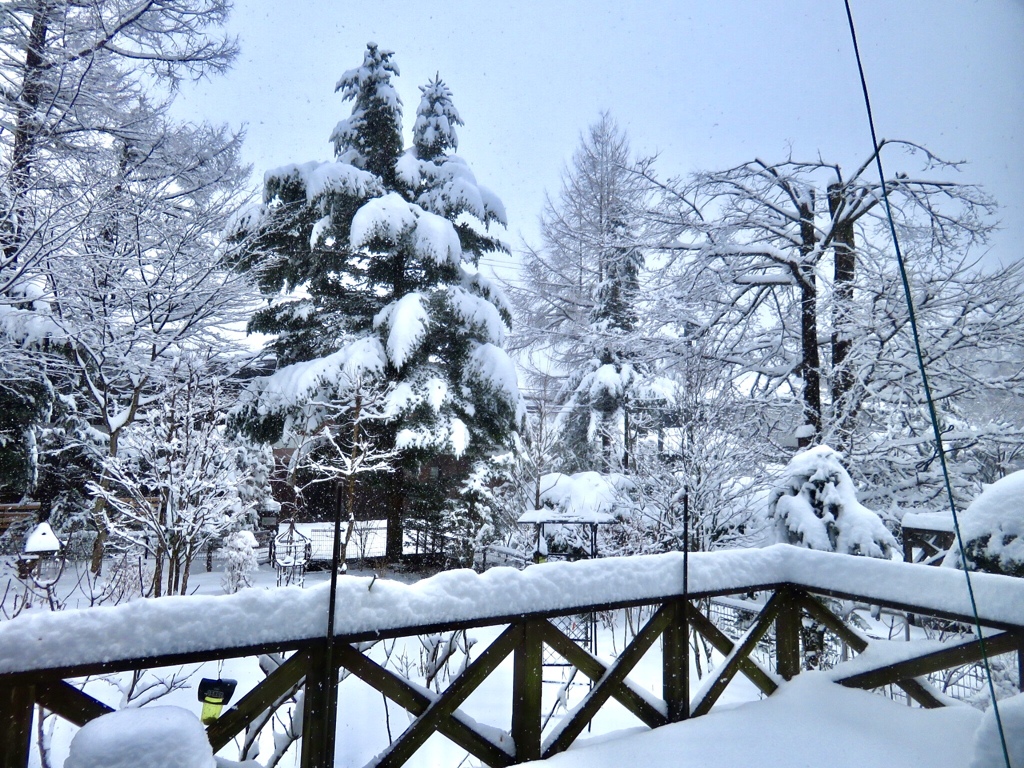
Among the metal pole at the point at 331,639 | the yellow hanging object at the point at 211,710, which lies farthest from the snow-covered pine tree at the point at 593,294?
the yellow hanging object at the point at 211,710

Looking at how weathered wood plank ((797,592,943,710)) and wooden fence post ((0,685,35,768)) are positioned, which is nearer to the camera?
wooden fence post ((0,685,35,768))

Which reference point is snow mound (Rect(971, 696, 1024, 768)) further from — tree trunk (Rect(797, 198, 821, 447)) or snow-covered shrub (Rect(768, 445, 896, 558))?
tree trunk (Rect(797, 198, 821, 447))

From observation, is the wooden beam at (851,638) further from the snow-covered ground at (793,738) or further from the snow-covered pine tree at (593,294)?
the snow-covered pine tree at (593,294)

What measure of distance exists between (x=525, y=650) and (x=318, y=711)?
2.21ft

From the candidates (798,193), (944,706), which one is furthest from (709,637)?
(798,193)

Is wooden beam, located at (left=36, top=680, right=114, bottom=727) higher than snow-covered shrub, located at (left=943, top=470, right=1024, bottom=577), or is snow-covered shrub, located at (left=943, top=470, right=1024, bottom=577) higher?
snow-covered shrub, located at (left=943, top=470, right=1024, bottom=577)

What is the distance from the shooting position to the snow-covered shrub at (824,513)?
377cm

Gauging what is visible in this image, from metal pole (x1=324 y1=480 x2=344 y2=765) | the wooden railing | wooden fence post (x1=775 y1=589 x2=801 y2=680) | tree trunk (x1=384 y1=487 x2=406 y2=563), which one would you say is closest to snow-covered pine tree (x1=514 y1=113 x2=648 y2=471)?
tree trunk (x1=384 y1=487 x2=406 y2=563)

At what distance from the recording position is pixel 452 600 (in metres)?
1.77

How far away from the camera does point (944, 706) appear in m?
1.43

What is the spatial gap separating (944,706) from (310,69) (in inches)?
166

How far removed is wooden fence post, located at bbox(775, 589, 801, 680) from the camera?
250 cm

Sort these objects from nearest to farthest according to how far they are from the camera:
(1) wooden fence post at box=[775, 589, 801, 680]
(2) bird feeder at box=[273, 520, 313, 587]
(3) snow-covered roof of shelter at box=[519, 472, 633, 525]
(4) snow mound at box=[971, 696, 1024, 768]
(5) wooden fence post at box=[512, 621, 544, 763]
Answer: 1. (4) snow mound at box=[971, 696, 1024, 768]
2. (5) wooden fence post at box=[512, 621, 544, 763]
3. (1) wooden fence post at box=[775, 589, 801, 680]
4. (2) bird feeder at box=[273, 520, 313, 587]
5. (3) snow-covered roof of shelter at box=[519, 472, 633, 525]

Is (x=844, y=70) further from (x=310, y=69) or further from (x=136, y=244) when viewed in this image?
(x=136, y=244)
